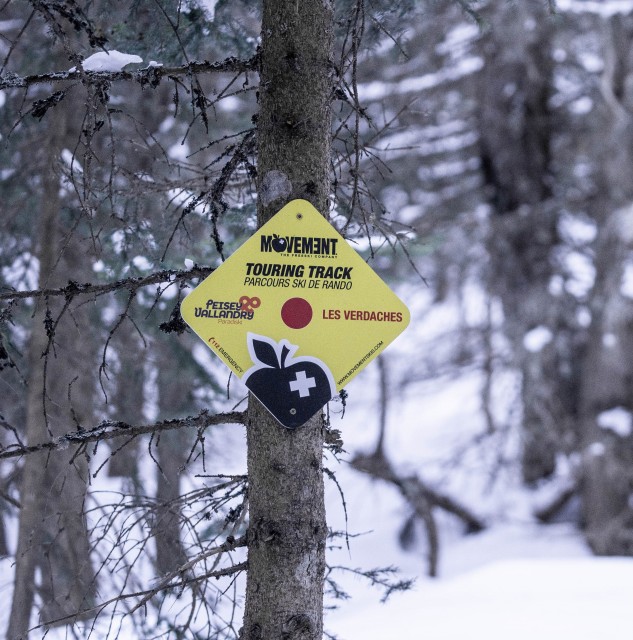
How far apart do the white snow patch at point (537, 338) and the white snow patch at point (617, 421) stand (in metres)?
1.24

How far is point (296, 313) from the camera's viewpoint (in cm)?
258

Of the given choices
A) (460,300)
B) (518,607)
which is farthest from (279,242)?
(460,300)

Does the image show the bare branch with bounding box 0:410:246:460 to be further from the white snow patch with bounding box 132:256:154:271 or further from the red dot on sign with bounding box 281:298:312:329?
the white snow patch with bounding box 132:256:154:271

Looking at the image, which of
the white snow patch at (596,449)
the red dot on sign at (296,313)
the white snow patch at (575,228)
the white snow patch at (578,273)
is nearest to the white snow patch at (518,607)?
the red dot on sign at (296,313)

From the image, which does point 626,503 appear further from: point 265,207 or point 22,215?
point 265,207

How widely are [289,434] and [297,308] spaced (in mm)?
396

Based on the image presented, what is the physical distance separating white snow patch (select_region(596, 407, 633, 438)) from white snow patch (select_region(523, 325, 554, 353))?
1.24m

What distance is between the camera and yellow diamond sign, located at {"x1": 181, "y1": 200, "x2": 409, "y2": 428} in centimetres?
258

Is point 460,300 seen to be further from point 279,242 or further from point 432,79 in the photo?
point 279,242

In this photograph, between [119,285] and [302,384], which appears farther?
[119,285]

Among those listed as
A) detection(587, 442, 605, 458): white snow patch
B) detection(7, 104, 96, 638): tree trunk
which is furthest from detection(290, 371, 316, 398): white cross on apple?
detection(587, 442, 605, 458): white snow patch

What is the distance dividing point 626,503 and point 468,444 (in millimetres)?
2332

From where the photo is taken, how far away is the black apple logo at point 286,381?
2.53 m

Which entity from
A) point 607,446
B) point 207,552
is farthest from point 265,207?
point 607,446
